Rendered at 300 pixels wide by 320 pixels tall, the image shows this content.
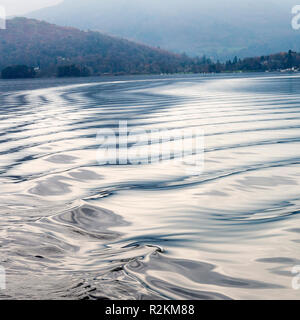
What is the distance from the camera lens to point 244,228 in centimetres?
736

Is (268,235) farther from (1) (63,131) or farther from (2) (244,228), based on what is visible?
(1) (63,131)

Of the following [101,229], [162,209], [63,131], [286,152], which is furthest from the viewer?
[63,131]

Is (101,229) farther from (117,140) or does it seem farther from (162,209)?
(117,140)

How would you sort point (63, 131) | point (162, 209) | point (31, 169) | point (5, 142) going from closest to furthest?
point (162, 209)
point (31, 169)
point (5, 142)
point (63, 131)

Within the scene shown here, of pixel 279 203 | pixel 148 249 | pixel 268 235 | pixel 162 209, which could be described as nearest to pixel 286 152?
pixel 279 203

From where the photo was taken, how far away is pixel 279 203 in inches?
343

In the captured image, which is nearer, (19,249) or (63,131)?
(19,249)

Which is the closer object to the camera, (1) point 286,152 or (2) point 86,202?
(2) point 86,202

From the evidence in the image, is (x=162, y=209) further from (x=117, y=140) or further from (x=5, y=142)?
(x=5, y=142)

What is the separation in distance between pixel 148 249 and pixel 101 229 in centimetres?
124
